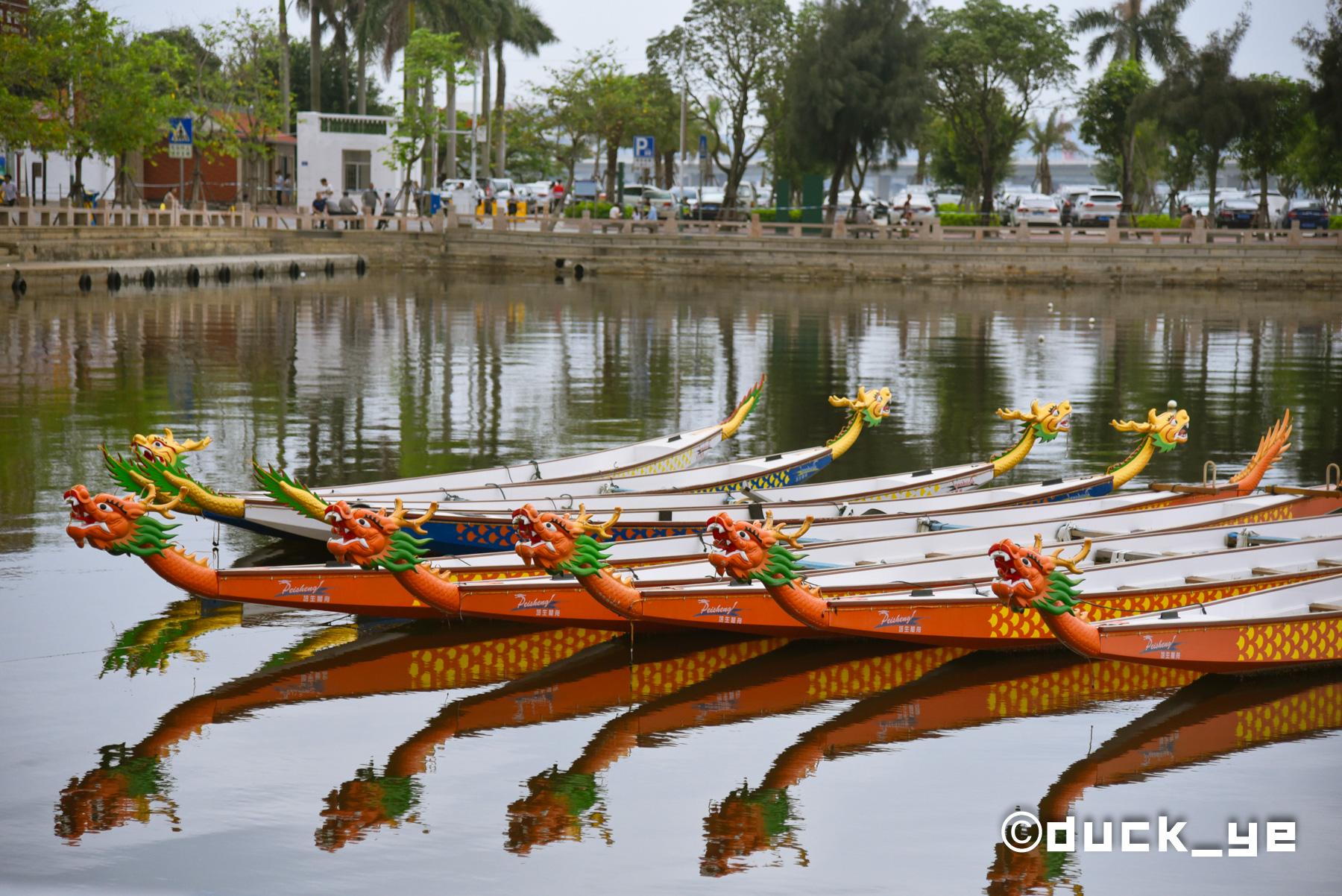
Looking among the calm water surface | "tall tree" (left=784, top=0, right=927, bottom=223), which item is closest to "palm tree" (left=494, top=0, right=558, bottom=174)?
"tall tree" (left=784, top=0, right=927, bottom=223)

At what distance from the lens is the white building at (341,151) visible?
6775 cm

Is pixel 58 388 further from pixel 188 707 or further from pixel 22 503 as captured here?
pixel 188 707

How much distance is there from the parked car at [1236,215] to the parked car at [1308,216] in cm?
125

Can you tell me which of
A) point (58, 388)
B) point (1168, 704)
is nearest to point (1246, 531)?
point (1168, 704)

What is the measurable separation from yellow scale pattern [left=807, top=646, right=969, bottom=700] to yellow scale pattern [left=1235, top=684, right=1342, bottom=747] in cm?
202

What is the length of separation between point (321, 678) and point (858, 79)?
50.0 m

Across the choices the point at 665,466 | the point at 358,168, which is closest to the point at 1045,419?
the point at 665,466

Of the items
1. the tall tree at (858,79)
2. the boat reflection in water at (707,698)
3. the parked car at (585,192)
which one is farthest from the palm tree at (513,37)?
the boat reflection in water at (707,698)

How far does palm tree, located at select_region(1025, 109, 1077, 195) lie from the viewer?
8900cm

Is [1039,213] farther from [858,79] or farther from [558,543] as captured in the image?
[558,543]

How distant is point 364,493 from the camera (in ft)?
45.6

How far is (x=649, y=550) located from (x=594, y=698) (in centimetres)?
169

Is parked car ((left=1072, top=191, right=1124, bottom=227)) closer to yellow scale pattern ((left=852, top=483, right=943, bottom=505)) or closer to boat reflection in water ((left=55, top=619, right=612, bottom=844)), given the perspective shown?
yellow scale pattern ((left=852, top=483, right=943, bottom=505))

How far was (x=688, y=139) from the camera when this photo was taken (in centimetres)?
8050
